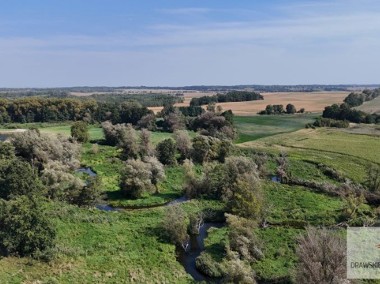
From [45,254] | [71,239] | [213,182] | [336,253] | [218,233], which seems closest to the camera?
[336,253]

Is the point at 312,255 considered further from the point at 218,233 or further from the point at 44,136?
the point at 44,136

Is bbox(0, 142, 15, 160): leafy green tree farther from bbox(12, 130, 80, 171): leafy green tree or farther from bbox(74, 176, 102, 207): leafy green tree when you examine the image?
bbox(74, 176, 102, 207): leafy green tree

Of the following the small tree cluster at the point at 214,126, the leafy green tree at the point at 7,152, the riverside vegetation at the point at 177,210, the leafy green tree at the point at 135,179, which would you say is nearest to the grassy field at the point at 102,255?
the riverside vegetation at the point at 177,210

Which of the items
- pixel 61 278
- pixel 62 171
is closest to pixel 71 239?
pixel 61 278

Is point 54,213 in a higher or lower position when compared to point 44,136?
lower

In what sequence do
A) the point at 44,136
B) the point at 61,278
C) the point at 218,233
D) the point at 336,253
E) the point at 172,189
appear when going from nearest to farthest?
the point at 336,253
the point at 61,278
the point at 218,233
the point at 172,189
the point at 44,136

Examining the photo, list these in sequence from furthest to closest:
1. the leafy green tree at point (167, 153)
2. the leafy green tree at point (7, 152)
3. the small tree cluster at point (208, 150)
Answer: the small tree cluster at point (208, 150) < the leafy green tree at point (167, 153) < the leafy green tree at point (7, 152)

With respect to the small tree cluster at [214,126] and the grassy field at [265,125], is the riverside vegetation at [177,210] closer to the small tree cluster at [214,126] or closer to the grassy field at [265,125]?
the small tree cluster at [214,126]

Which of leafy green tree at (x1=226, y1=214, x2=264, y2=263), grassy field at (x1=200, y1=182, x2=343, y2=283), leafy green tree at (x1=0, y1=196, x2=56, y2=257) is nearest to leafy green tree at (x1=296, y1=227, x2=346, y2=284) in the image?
grassy field at (x1=200, y1=182, x2=343, y2=283)

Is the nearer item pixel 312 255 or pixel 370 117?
pixel 312 255
